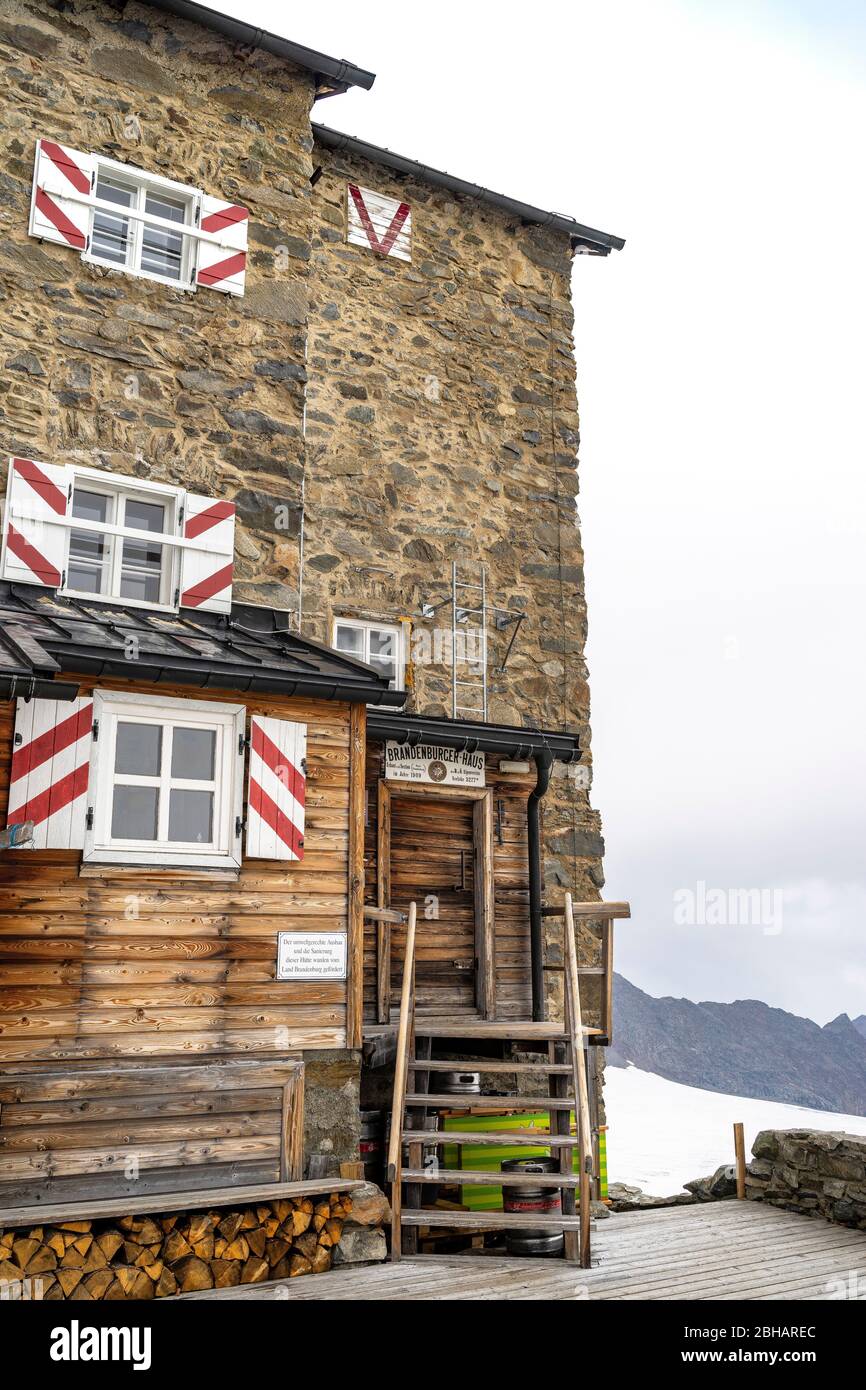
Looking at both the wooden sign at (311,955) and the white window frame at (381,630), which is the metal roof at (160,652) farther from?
the white window frame at (381,630)

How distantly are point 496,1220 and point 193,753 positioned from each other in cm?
363

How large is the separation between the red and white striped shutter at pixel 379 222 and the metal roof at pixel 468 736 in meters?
6.29

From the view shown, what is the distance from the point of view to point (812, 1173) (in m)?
8.80

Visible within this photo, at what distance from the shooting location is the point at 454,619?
Answer: 41.2ft

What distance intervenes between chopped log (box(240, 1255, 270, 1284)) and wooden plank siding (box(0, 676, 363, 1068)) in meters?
1.24

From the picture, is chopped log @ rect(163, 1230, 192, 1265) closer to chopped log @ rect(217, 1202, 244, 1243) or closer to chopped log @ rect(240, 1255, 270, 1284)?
chopped log @ rect(217, 1202, 244, 1243)

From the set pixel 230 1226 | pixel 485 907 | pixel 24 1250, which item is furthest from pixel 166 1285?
pixel 485 907

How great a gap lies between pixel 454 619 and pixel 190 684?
5.57m

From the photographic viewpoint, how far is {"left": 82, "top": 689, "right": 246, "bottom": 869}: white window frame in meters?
7.18

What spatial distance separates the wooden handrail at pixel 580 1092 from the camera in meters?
6.96

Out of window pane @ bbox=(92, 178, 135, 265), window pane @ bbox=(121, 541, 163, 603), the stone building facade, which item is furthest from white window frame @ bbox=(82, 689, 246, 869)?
window pane @ bbox=(92, 178, 135, 265)

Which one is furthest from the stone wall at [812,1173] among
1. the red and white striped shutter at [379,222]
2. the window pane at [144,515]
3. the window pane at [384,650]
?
the red and white striped shutter at [379,222]
